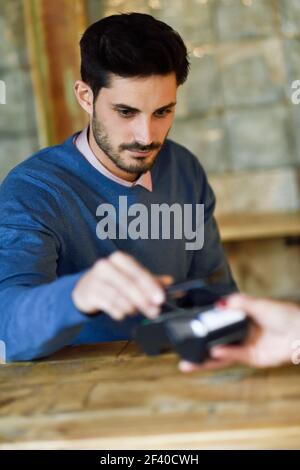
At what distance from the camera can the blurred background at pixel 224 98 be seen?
130 inches

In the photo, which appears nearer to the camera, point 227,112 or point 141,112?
point 141,112

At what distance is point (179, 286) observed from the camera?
1.18 meters

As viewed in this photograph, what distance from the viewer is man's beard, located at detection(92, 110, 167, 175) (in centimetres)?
180

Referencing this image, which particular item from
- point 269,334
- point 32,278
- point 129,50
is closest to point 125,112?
point 129,50

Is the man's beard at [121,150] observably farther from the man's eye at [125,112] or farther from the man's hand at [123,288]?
the man's hand at [123,288]

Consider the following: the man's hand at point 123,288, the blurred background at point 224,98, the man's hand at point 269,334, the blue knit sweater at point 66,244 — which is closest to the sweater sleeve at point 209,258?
the blue knit sweater at point 66,244

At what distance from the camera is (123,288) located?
1.06 meters

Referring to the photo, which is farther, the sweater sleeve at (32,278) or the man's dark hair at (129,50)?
the man's dark hair at (129,50)

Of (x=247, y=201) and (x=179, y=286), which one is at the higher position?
(x=247, y=201)

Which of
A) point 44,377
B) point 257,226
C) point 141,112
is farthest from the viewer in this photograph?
point 257,226

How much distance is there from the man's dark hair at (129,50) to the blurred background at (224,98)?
4.78ft
